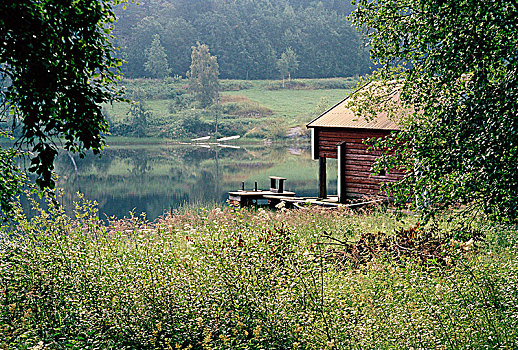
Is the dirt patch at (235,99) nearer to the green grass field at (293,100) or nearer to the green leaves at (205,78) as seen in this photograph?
the green grass field at (293,100)

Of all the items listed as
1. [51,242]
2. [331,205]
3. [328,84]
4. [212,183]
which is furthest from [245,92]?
[51,242]

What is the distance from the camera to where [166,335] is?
6406mm

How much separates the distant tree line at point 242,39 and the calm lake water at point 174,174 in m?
43.3

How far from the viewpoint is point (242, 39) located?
109m

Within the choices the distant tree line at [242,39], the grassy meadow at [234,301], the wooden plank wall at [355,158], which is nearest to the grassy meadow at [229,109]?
the distant tree line at [242,39]

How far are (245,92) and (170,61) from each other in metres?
19.5

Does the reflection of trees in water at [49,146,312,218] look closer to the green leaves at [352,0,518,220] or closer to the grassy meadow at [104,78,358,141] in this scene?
the grassy meadow at [104,78,358,141]

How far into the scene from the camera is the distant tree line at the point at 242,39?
104812 mm

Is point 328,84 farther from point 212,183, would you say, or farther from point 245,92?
point 212,183

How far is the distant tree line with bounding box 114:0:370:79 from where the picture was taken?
344 ft

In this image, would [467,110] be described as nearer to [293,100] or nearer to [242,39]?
[293,100]

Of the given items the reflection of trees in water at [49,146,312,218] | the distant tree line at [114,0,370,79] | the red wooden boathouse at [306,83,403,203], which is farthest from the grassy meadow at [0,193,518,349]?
the distant tree line at [114,0,370,79]

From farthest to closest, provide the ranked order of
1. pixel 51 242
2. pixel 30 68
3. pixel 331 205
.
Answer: pixel 331 205, pixel 51 242, pixel 30 68

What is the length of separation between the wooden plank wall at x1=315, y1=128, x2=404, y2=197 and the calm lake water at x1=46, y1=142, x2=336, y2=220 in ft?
32.1
